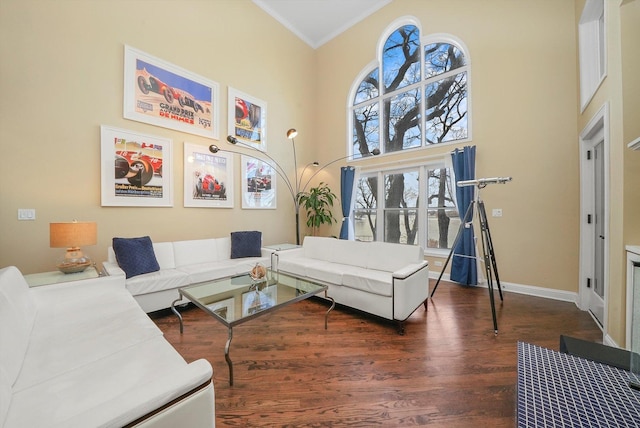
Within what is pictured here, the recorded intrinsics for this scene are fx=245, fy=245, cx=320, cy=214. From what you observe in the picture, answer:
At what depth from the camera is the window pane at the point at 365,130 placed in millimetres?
4992

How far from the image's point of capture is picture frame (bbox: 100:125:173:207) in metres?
3.00

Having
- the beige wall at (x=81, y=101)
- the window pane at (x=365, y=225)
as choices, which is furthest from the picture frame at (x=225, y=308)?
the window pane at (x=365, y=225)

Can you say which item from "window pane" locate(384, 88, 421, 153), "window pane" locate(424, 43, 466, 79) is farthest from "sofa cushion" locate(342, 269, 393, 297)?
"window pane" locate(424, 43, 466, 79)

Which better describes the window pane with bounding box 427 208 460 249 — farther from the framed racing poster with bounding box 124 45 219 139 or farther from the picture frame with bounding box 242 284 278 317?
the framed racing poster with bounding box 124 45 219 139

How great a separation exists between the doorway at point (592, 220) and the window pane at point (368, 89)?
11.0 ft

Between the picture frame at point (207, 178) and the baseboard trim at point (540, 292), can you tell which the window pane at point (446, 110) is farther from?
the picture frame at point (207, 178)

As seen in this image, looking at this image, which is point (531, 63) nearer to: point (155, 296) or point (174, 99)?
point (174, 99)

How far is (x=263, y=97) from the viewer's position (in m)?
4.71

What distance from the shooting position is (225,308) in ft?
6.47

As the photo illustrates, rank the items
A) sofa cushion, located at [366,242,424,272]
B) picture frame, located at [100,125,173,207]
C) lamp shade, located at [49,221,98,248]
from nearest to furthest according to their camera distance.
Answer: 1. lamp shade, located at [49,221,98,248]
2. sofa cushion, located at [366,242,424,272]
3. picture frame, located at [100,125,173,207]

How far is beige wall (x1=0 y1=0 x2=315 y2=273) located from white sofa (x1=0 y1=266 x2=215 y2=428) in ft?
3.98

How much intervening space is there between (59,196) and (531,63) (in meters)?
6.00

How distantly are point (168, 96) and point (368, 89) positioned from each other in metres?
3.67

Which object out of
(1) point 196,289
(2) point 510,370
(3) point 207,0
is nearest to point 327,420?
(2) point 510,370
